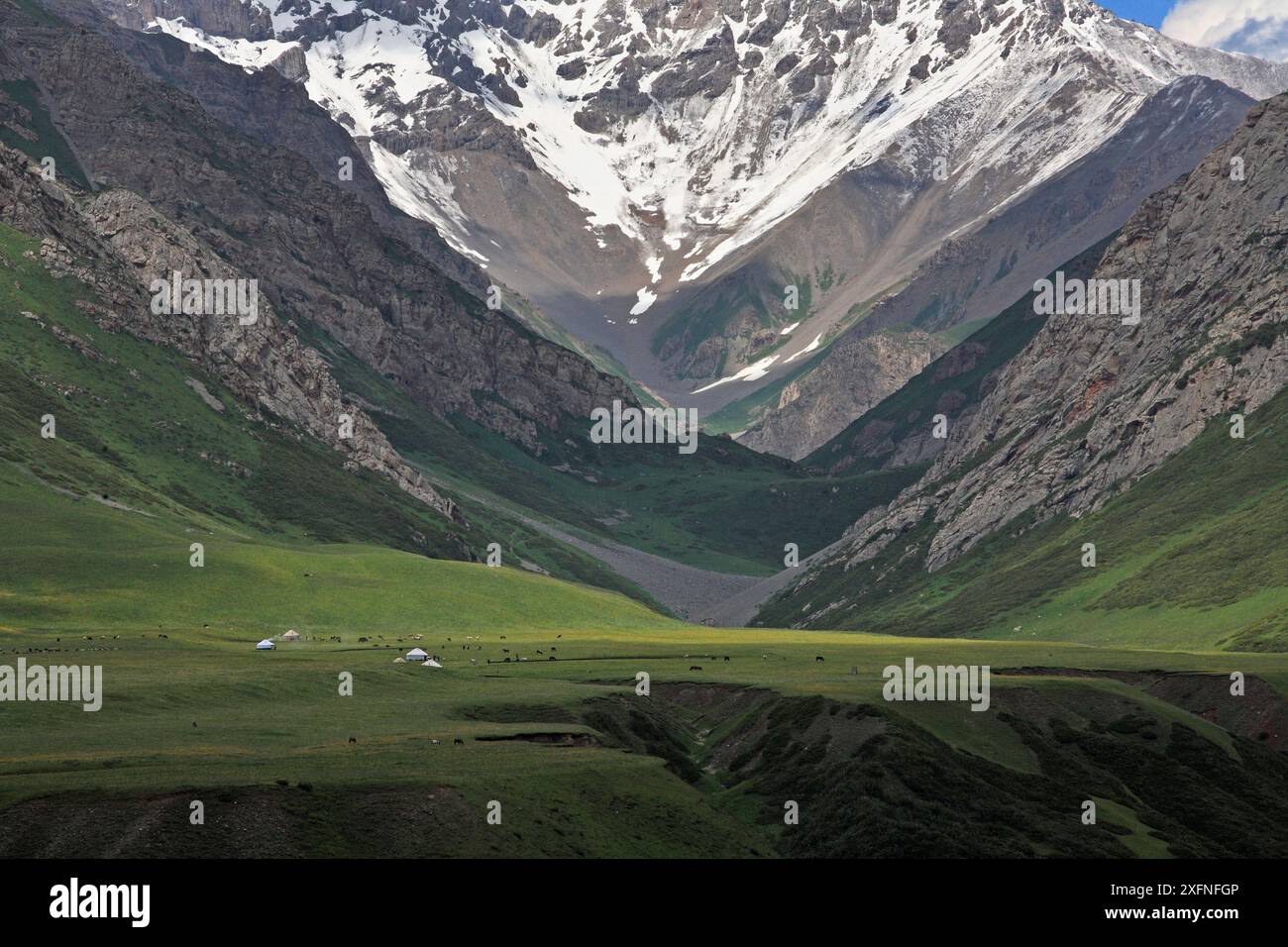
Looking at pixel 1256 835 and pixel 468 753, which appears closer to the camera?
pixel 468 753

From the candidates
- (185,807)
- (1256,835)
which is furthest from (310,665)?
(1256,835)

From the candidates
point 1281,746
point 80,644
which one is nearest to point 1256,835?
point 1281,746

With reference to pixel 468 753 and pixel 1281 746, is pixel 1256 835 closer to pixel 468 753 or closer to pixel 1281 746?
pixel 1281 746

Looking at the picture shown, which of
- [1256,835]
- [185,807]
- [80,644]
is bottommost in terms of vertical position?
[1256,835]

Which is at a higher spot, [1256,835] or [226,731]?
[226,731]
